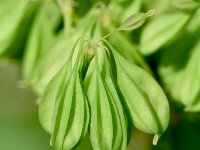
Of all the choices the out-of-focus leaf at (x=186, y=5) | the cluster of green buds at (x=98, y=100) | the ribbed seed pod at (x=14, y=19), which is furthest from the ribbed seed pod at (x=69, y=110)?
the ribbed seed pod at (x=14, y=19)

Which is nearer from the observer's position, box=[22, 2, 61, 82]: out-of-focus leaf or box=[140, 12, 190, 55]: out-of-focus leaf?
box=[140, 12, 190, 55]: out-of-focus leaf

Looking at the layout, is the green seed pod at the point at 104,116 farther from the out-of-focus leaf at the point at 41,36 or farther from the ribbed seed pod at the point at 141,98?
the out-of-focus leaf at the point at 41,36

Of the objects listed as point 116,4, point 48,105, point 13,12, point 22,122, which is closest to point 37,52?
point 13,12

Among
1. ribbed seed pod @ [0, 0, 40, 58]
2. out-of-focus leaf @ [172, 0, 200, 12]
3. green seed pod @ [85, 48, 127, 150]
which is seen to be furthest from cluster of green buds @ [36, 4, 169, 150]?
ribbed seed pod @ [0, 0, 40, 58]

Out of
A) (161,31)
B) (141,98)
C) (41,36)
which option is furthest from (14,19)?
(141,98)

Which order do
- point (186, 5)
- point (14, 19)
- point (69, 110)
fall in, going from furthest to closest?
point (14, 19)
point (186, 5)
point (69, 110)

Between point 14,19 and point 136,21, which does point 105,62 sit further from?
point 14,19

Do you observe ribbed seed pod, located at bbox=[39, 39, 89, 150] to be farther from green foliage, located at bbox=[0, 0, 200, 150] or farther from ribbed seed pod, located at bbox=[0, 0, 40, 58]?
ribbed seed pod, located at bbox=[0, 0, 40, 58]

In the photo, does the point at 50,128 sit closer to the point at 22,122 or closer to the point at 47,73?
the point at 47,73
